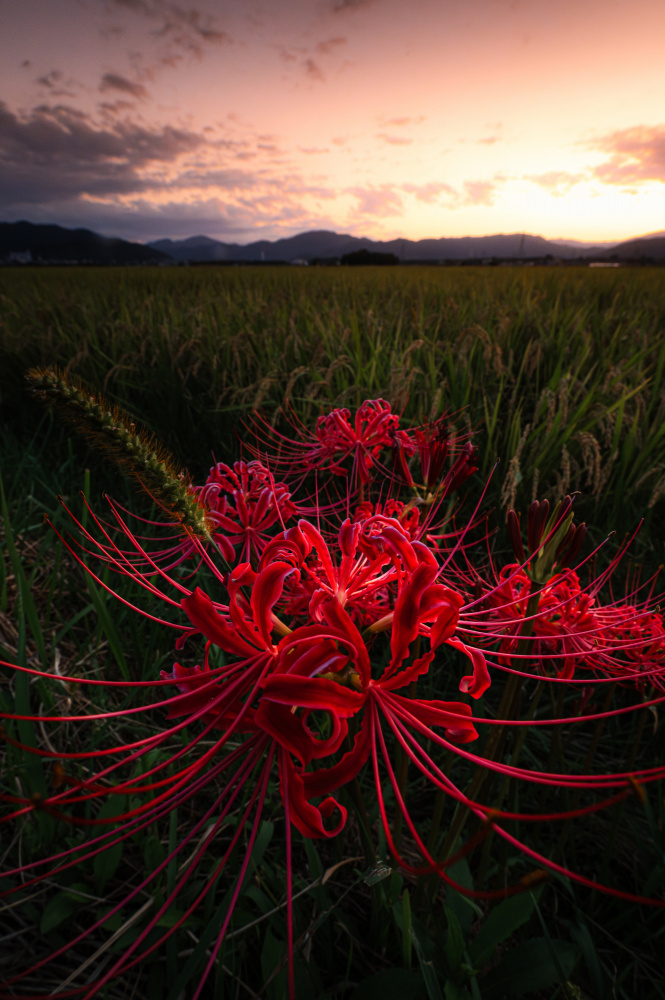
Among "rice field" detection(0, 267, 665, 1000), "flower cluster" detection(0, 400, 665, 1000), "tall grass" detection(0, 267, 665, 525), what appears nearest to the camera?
"flower cluster" detection(0, 400, 665, 1000)

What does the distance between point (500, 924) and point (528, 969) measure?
5.0 inches

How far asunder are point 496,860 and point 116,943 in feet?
3.80

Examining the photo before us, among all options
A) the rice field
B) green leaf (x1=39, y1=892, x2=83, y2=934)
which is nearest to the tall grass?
the rice field

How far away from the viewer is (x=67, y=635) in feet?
8.01

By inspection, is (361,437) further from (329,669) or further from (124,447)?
(329,669)

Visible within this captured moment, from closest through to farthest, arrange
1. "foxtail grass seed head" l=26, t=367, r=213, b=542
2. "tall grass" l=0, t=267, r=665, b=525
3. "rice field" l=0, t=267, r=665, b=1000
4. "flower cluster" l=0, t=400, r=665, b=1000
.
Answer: "flower cluster" l=0, t=400, r=665, b=1000 → "foxtail grass seed head" l=26, t=367, r=213, b=542 → "rice field" l=0, t=267, r=665, b=1000 → "tall grass" l=0, t=267, r=665, b=525

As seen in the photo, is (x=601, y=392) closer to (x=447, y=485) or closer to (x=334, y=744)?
(x=447, y=485)

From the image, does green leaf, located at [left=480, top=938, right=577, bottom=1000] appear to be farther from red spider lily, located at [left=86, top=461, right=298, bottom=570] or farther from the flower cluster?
red spider lily, located at [left=86, top=461, right=298, bottom=570]

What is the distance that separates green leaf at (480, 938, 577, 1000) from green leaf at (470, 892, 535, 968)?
7 centimetres

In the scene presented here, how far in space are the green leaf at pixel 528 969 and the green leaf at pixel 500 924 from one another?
0.07 m

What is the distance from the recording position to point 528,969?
1172 mm

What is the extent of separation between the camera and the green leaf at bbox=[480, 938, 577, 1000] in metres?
1.15

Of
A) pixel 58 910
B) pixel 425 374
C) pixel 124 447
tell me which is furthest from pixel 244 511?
pixel 425 374

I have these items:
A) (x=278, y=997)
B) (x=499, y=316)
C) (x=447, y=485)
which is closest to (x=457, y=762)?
(x=278, y=997)
